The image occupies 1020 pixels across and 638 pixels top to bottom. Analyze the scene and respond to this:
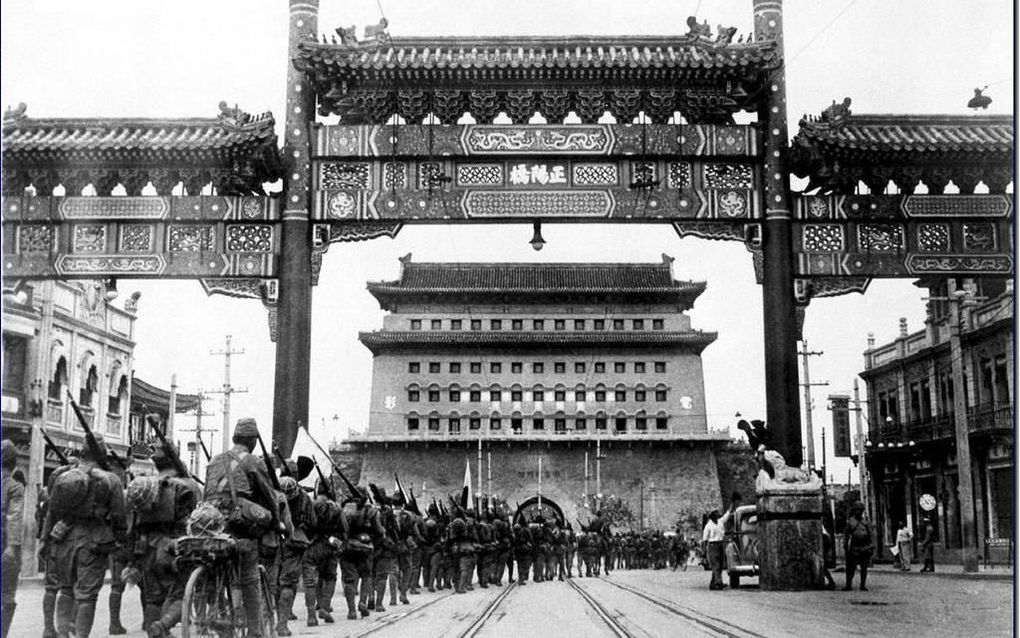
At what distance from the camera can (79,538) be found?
937 centimetres

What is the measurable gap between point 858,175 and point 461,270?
4711 cm

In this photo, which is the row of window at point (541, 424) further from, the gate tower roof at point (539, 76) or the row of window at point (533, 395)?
the gate tower roof at point (539, 76)

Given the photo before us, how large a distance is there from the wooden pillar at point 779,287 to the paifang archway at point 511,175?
0.03m

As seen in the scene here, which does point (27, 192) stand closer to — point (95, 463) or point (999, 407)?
point (95, 463)

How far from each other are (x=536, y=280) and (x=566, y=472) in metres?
11.1

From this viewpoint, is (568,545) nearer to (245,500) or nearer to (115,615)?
(115,615)

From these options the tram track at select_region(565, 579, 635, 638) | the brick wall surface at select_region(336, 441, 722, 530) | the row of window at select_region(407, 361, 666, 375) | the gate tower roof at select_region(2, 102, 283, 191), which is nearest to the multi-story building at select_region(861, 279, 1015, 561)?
the tram track at select_region(565, 579, 635, 638)

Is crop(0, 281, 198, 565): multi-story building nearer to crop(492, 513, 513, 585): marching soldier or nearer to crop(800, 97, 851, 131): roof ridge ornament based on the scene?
crop(492, 513, 513, 585): marching soldier

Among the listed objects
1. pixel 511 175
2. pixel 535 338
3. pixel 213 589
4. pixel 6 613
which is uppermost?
pixel 535 338

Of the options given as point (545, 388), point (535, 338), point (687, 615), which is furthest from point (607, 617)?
point (545, 388)

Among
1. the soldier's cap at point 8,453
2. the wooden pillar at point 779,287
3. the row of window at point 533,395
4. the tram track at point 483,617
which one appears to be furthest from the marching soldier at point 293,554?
the row of window at point 533,395

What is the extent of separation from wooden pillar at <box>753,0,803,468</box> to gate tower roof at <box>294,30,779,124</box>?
1.55ft

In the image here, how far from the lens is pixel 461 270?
62.9 m

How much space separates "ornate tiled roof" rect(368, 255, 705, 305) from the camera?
198 ft
